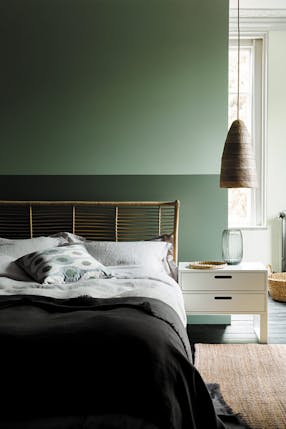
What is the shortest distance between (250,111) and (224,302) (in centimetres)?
259

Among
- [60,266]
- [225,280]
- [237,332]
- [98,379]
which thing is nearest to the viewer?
[98,379]

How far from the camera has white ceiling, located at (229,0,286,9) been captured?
5.32 metres

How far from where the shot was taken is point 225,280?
12.7 feet

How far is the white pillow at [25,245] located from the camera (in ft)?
12.3

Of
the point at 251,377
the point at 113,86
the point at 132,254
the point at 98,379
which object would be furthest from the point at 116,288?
the point at 113,86

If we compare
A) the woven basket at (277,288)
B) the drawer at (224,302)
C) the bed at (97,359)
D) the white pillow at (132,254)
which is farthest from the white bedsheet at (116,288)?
the woven basket at (277,288)

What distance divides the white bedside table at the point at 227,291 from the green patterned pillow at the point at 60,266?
2.39 feet

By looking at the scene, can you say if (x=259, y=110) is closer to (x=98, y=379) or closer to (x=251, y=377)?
(x=251, y=377)

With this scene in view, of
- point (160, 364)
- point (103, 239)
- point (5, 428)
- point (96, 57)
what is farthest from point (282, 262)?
point (5, 428)

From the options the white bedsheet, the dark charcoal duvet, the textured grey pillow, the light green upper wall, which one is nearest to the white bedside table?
the white bedsheet

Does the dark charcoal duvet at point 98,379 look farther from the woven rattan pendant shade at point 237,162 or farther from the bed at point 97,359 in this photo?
the woven rattan pendant shade at point 237,162

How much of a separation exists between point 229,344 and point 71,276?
4.08 feet

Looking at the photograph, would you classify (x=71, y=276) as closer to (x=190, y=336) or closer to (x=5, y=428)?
(x=190, y=336)

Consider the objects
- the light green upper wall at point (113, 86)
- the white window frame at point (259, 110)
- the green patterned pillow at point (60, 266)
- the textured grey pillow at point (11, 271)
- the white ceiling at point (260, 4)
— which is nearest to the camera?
the green patterned pillow at point (60, 266)
